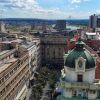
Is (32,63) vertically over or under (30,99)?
over

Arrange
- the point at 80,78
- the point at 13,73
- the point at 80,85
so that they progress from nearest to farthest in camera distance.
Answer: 1. the point at 80,85
2. the point at 80,78
3. the point at 13,73

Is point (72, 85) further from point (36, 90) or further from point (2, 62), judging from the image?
point (36, 90)

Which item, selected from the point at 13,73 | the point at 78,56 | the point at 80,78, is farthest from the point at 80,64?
the point at 13,73

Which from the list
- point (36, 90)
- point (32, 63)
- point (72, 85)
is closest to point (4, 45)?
point (32, 63)

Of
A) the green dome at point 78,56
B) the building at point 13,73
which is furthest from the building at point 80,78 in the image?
the building at point 13,73

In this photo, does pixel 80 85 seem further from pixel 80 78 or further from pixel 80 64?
pixel 80 64

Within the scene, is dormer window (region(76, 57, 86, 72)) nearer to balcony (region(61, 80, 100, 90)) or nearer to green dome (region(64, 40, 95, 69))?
green dome (region(64, 40, 95, 69))

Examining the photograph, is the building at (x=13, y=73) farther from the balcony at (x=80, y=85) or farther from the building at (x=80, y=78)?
the balcony at (x=80, y=85)
